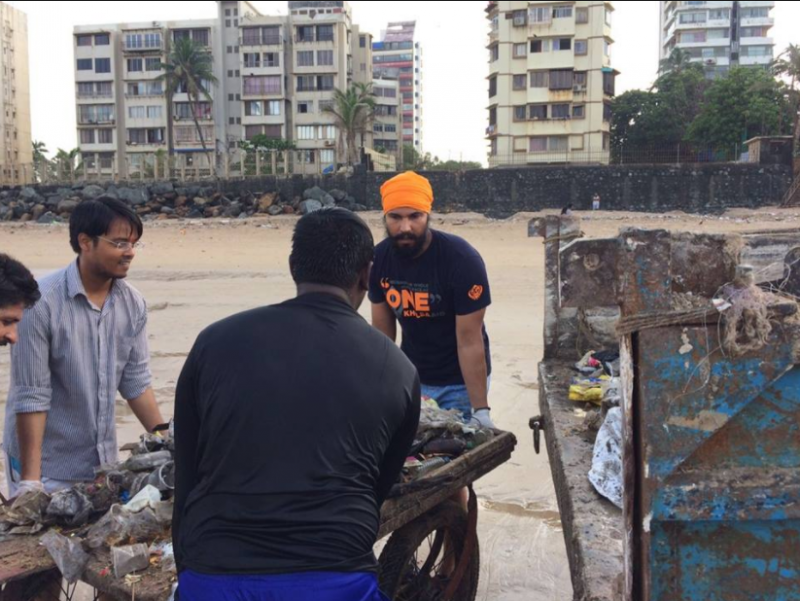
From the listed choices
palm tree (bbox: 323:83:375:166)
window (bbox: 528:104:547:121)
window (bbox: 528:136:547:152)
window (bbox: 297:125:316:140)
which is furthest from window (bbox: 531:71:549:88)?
window (bbox: 297:125:316:140)

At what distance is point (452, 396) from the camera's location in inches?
146

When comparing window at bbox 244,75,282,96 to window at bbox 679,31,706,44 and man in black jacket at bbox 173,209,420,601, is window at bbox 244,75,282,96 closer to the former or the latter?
window at bbox 679,31,706,44

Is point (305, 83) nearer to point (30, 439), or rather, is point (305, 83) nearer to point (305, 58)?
point (305, 58)

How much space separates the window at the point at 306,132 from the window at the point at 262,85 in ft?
9.72

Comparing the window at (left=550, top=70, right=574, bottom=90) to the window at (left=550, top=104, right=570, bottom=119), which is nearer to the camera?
the window at (left=550, top=70, right=574, bottom=90)

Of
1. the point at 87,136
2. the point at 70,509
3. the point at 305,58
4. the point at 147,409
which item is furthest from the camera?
the point at 87,136

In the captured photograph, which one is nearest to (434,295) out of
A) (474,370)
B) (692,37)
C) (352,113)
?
(474,370)

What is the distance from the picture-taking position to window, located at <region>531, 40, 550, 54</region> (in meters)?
44.8

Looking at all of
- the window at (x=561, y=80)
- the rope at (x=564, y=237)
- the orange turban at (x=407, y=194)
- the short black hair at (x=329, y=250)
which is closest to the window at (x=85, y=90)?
the window at (x=561, y=80)

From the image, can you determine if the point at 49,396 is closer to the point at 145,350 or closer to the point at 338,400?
the point at 145,350

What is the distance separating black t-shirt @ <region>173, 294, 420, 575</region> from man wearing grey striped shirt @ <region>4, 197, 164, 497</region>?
1.20m

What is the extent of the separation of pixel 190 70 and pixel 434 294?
51.9 m

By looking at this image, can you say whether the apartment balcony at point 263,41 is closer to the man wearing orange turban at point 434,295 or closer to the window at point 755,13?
the window at point 755,13

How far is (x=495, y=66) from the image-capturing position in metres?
46.4
